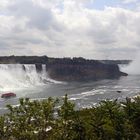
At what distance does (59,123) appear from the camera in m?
30.4

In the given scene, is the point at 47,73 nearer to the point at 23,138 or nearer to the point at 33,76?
the point at 33,76

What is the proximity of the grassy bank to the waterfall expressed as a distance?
322ft

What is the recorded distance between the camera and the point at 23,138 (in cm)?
2825

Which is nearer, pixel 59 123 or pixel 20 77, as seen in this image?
pixel 59 123

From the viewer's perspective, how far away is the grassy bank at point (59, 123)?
28.9m

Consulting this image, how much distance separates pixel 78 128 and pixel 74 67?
6533 inches

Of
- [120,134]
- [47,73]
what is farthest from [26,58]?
[120,134]

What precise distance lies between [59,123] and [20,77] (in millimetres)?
125057

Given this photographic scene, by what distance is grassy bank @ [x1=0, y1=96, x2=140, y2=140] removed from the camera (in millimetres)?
28922

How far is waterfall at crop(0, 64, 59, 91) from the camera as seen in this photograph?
140500 mm

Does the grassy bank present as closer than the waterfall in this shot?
Yes

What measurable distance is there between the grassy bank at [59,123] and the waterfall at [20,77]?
98295 millimetres

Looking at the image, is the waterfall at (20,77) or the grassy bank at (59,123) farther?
the waterfall at (20,77)

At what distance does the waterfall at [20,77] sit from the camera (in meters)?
140
